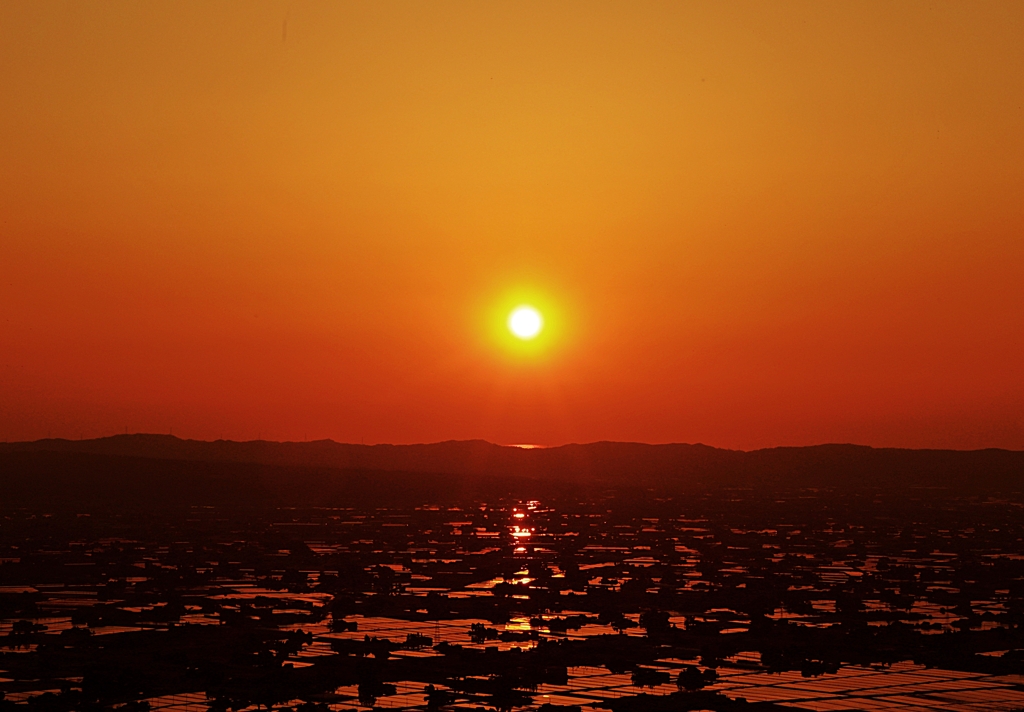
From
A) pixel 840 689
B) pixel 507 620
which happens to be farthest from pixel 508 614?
pixel 840 689

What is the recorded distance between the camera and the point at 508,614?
42.4m

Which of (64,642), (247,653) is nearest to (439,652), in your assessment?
(247,653)

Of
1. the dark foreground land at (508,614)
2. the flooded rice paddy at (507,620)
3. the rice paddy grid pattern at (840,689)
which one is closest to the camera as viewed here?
the rice paddy grid pattern at (840,689)

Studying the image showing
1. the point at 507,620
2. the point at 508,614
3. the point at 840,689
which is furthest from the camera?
the point at 508,614

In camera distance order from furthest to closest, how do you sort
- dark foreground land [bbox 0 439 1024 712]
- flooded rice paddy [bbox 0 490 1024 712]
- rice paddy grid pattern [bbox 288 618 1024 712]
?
dark foreground land [bbox 0 439 1024 712], flooded rice paddy [bbox 0 490 1024 712], rice paddy grid pattern [bbox 288 618 1024 712]

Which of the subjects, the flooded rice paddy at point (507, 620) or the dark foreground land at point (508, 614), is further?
the dark foreground land at point (508, 614)

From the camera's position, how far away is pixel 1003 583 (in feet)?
175

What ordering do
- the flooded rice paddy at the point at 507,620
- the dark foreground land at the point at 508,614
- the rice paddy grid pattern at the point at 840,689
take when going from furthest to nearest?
the dark foreground land at the point at 508,614 < the flooded rice paddy at the point at 507,620 < the rice paddy grid pattern at the point at 840,689

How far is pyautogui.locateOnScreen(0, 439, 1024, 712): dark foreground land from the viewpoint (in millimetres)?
29000

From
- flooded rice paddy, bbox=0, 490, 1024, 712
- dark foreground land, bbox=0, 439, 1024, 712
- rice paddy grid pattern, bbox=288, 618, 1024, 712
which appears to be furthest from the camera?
dark foreground land, bbox=0, 439, 1024, 712

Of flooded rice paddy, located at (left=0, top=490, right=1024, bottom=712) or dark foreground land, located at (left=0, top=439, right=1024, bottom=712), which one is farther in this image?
dark foreground land, located at (left=0, top=439, right=1024, bottom=712)

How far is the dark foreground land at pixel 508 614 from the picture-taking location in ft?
95.1

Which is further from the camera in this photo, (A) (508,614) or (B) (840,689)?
(A) (508,614)

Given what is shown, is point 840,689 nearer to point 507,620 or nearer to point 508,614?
point 507,620
